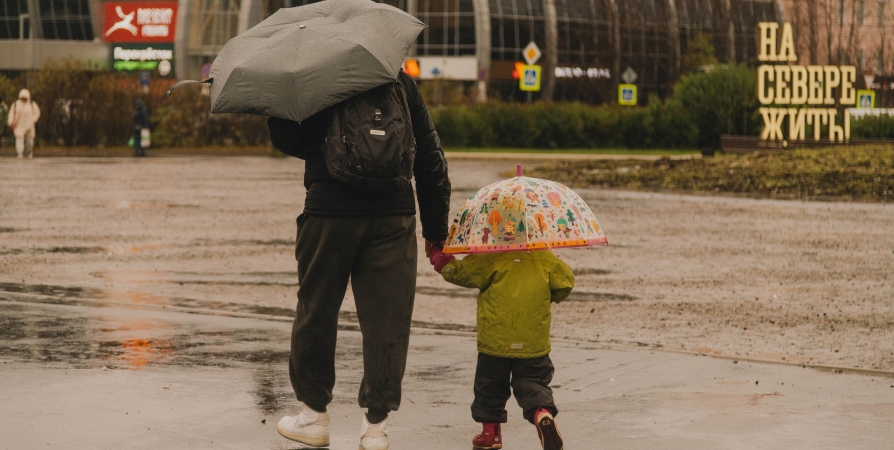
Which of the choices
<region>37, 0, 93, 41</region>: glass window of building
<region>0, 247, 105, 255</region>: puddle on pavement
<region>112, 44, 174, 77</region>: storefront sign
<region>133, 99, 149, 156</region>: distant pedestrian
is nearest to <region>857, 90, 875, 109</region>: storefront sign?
<region>133, 99, 149, 156</region>: distant pedestrian

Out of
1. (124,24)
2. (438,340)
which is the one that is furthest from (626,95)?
(438,340)

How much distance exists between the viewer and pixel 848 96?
37312 mm

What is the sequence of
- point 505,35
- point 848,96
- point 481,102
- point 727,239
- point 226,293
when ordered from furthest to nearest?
1. point 505,35
2. point 481,102
3. point 848,96
4. point 727,239
5. point 226,293

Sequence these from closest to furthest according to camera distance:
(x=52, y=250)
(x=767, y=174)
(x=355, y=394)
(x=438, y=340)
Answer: (x=355, y=394) → (x=438, y=340) → (x=52, y=250) → (x=767, y=174)

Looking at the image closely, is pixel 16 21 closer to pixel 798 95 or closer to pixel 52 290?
pixel 798 95

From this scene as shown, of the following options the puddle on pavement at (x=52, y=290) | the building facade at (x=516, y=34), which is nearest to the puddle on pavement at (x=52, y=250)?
the puddle on pavement at (x=52, y=290)

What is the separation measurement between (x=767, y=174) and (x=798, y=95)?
12686 millimetres

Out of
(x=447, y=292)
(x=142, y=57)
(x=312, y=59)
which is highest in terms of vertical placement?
(x=142, y=57)

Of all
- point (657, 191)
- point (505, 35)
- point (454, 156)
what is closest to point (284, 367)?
point (657, 191)

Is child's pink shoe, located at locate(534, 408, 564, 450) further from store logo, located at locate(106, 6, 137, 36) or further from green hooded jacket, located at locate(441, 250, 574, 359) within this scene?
store logo, located at locate(106, 6, 137, 36)

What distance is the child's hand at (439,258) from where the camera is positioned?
5.45 metres

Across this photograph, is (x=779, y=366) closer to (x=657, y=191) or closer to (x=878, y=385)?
(x=878, y=385)

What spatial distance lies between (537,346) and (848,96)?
3386 cm

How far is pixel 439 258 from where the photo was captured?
5.45 meters
